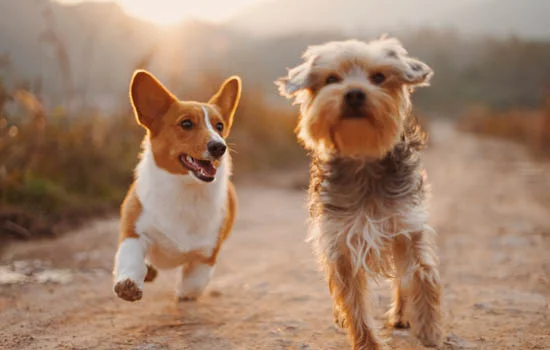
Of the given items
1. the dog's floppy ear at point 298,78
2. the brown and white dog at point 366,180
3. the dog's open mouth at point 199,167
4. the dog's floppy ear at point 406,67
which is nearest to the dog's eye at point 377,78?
the brown and white dog at point 366,180

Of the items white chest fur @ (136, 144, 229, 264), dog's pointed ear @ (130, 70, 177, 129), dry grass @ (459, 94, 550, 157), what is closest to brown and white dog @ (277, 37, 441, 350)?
white chest fur @ (136, 144, 229, 264)

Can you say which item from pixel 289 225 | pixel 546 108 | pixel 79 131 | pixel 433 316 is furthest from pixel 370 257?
pixel 546 108

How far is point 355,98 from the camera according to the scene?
150 inches

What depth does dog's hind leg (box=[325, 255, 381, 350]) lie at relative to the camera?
405cm

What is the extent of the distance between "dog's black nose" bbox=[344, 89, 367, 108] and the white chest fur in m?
1.38

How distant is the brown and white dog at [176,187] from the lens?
4.63m

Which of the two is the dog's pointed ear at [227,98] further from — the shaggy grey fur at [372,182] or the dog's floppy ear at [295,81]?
the shaggy grey fur at [372,182]

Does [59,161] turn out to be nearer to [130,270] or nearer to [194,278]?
[194,278]

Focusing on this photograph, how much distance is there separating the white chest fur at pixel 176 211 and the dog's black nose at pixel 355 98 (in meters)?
1.38

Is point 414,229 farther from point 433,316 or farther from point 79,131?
point 79,131

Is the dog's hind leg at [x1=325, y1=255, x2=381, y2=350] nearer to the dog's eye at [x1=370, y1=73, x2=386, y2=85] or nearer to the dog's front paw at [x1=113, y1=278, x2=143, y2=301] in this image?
the dog's eye at [x1=370, y1=73, x2=386, y2=85]

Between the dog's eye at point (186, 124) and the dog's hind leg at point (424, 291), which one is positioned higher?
the dog's eye at point (186, 124)

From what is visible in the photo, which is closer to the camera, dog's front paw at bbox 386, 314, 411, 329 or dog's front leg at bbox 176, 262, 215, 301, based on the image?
dog's front paw at bbox 386, 314, 411, 329

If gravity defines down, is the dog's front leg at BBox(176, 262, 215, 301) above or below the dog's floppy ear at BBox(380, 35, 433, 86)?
below
